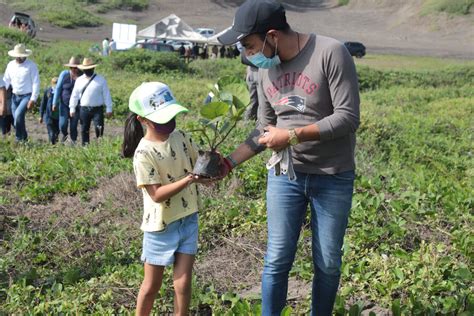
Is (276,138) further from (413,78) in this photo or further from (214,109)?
(413,78)

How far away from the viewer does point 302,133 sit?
3211mm

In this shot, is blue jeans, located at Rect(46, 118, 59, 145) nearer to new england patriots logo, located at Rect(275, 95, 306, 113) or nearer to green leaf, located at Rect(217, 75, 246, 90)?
green leaf, located at Rect(217, 75, 246, 90)

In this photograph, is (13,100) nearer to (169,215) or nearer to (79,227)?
(79,227)

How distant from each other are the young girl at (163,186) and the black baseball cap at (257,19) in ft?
1.84

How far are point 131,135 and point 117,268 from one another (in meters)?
1.38

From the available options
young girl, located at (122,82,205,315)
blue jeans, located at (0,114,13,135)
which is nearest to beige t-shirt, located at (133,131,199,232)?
young girl, located at (122,82,205,315)

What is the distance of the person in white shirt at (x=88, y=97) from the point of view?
9.41 m

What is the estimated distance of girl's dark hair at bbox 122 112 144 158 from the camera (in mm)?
3723

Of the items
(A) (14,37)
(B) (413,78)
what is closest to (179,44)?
(A) (14,37)

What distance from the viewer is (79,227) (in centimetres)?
555

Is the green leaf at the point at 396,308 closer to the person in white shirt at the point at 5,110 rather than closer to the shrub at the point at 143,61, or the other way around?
the person in white shirt at the point at 5,110

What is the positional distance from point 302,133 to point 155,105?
0.86m

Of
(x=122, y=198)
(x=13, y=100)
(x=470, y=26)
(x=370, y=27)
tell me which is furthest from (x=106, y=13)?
(x=122, y=198)

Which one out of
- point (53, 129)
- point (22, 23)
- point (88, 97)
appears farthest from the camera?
point (22, 23)
